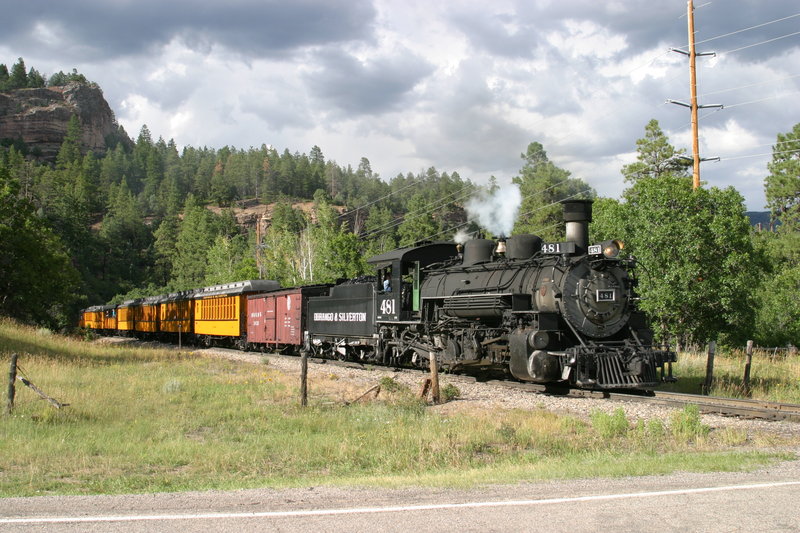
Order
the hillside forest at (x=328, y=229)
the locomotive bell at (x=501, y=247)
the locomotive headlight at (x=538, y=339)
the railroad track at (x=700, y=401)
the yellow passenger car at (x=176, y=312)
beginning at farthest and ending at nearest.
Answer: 1. the yellow passenger car at (x=176, y=312)
2. the hillside forest at (x=328, y=229)
3. the locomotive bell at (x=501, y=247)
4. the locomotive headlight at (x=538, y=339)
5. the railroad track at (x=700, y=401)

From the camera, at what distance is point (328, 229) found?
6588cm

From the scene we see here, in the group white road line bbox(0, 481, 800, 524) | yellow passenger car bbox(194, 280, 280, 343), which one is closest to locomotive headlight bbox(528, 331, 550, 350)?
white road line bbox(0, 481, 800, 524)

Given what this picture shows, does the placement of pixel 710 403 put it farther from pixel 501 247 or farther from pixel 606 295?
pixel 501 247

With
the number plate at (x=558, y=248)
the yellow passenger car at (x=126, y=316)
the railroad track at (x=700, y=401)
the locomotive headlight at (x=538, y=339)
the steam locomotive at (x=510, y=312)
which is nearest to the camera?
the railroad track at (x=700, y=401)

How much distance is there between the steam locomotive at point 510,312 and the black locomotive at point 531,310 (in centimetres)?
2

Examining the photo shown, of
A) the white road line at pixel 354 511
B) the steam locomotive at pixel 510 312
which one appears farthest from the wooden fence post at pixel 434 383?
the white road line at pixel 354 511

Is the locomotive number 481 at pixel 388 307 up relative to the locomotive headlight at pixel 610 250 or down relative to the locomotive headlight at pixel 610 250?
down

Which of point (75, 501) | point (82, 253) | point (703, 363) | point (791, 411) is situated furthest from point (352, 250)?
point (82, 253)

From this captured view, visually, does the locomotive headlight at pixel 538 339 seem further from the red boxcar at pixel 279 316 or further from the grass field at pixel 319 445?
the red boxcar at pixel 279 316

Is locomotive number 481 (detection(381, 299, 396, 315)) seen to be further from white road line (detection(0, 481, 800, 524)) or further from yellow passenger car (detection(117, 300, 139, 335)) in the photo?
yellow passenger car (detection(117, 300, 139, 335))

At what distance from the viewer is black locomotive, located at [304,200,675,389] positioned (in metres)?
14.0

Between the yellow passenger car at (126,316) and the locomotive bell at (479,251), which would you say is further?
the yellow passenger car at (126,316)

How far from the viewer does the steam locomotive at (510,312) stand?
14.0 meters

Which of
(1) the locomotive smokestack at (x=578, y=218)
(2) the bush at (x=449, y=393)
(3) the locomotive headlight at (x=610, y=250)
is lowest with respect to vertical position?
(2) the bush at (x=449, y=393)
